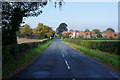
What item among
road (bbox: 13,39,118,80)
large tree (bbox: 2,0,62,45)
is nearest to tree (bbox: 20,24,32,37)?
large tree (bbox: 2,0,62,45)

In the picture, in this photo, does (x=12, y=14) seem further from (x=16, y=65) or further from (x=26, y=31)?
(x=26, y=31)

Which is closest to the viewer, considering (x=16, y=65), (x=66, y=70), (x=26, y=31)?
(x=66, y=70)

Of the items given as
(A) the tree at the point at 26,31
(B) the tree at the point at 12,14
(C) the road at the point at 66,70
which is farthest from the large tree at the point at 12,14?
(A) the tree at the point at 26,31

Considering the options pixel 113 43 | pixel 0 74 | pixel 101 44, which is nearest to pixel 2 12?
pixel 0 74

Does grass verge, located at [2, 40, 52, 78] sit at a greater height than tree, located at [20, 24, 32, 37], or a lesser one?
lesser

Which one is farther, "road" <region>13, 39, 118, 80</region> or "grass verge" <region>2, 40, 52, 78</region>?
"grass verge" <region>2, 40, 52, 78</region>

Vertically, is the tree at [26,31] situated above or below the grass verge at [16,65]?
above

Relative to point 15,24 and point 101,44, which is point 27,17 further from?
point 101,44

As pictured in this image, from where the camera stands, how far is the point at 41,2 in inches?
685

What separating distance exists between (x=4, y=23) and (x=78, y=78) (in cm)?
1044

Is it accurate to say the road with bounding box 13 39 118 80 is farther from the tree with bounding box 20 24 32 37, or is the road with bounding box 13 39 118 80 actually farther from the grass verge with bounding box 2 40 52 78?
the tree with bounding box 20 24 32 37

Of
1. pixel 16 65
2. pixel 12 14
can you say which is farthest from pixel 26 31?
pixel 16 65

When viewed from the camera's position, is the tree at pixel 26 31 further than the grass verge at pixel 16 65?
Yes

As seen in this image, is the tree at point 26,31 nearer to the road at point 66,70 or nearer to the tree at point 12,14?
the tree at point 12,14
